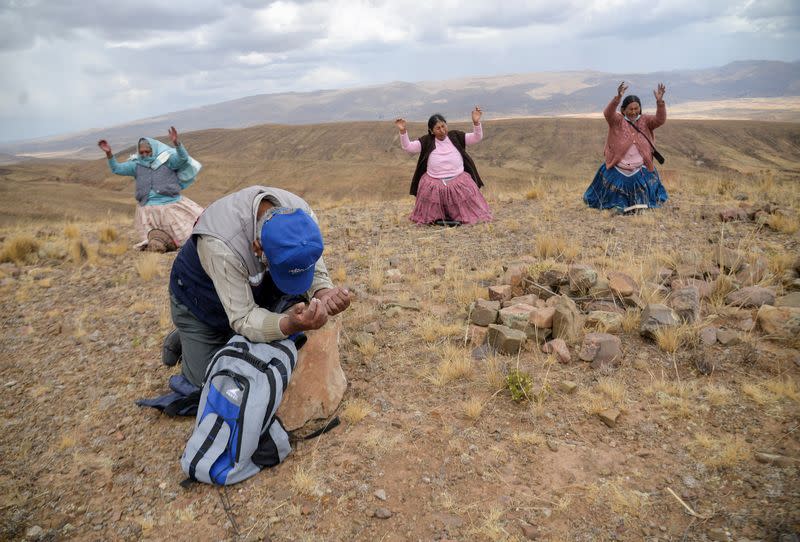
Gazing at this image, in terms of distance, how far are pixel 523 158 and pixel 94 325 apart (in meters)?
55.0

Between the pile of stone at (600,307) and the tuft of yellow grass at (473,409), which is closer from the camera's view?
the tuft of yellow grass at (473,409)

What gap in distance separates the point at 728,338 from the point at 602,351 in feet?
2.66

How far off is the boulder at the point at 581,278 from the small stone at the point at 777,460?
169 cm

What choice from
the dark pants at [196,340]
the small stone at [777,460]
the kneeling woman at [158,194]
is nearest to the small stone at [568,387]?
the small stone at [777,460]

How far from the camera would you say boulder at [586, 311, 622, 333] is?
3.24 metres

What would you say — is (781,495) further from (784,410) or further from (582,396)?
(582,396)

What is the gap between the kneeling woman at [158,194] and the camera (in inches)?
262

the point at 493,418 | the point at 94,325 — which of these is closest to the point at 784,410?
the point at 493,418

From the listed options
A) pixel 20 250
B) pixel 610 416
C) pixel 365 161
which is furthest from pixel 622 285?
pixel 365 161

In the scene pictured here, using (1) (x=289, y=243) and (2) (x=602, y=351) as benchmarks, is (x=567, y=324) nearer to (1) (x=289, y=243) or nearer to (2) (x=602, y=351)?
(2) (x=602, y=351)

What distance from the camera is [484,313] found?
337 centimetres

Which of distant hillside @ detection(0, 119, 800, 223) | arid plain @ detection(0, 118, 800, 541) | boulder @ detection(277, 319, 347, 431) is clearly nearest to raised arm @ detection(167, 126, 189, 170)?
arid plain @ detection(0, 118, 800, 541)

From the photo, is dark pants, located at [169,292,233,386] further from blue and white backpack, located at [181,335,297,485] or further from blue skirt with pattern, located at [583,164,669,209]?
blue skirt with pattern, located at [583,164,669,209]

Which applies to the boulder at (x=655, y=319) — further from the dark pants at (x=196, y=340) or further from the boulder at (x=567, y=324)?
the dark pants at (x=196, y=340)
